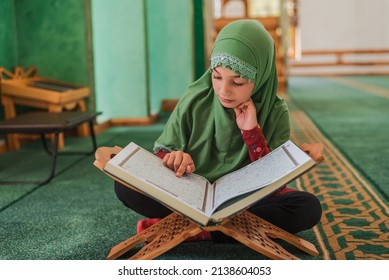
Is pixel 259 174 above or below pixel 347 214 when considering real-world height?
above

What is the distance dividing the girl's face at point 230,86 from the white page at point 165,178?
0.68ft

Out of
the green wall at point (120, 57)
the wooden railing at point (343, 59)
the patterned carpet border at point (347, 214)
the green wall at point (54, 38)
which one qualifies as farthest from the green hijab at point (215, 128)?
the wooden railing at point (343, 59)

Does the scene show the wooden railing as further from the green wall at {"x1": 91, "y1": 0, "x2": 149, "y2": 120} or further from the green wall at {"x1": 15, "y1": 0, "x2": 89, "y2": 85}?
the green wall at {"x1": 15, "y1": 0, "x2": 89, "y2": 85}

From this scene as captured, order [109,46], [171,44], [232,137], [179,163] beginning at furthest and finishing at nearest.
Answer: [171,44] < [109,46] < [232,137] < [179,163]

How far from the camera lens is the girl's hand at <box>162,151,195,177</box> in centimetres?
138

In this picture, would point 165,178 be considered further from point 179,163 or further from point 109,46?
point 109,46

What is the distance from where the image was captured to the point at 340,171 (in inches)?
104

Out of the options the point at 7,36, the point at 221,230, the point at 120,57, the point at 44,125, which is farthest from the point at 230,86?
the point at 120,57

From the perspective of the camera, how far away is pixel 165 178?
128cm

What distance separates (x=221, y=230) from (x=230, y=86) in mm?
335

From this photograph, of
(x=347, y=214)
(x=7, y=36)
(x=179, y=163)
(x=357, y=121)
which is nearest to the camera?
(x=179, y=163)

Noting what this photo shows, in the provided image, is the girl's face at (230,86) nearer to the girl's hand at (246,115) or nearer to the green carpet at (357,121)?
the girl's hand at (246,115)
